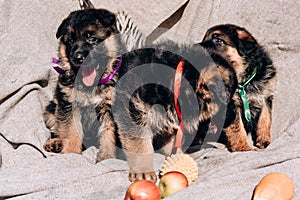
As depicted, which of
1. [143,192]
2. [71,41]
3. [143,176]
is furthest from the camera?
[71,41]

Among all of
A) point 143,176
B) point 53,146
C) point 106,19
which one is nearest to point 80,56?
point 106,19

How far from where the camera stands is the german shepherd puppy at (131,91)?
3645 mm

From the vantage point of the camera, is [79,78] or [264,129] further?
[264,129]

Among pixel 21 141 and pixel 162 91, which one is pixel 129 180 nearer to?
pixel 162 91

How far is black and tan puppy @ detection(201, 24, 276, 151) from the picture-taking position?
12.9ft

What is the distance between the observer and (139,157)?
11.7 feet

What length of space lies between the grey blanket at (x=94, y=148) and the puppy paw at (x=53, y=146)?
0.19 feet

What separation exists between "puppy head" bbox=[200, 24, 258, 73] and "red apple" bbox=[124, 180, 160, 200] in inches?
50.0

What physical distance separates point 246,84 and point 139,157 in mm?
980

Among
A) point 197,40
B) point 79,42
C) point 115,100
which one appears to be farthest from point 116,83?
point 197,40

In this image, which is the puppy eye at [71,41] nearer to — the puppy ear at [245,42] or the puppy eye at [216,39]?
the puppy eye at [216,39]

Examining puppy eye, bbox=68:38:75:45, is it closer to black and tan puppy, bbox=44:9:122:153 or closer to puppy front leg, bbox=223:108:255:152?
black and tan puppy, bbox=44:9:122:153

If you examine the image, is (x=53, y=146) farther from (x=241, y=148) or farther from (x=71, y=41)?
(x=241, y=148)

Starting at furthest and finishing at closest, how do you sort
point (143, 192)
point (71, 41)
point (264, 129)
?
point (264, 129)
point (71, 41)
point (143, 192)
